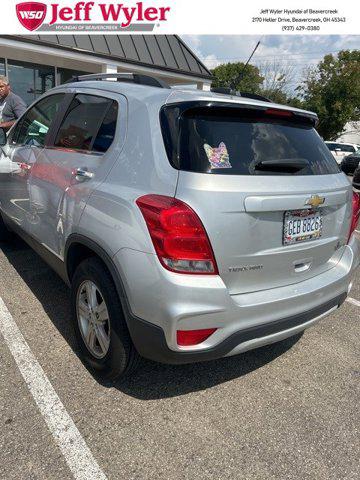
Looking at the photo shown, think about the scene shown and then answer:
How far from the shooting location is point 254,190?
6.50 ft

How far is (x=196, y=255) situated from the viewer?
190 cm

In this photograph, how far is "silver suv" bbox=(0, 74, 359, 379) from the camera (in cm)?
190

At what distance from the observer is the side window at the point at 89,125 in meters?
2.47

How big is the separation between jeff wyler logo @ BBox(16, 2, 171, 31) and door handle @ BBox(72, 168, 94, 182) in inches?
467

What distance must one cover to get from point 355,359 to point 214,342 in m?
1.48

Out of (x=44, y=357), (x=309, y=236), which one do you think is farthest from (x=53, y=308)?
(x=309, y=236)

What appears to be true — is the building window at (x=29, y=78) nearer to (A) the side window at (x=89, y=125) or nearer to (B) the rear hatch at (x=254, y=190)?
(A) the side window at (x=89, y=125)

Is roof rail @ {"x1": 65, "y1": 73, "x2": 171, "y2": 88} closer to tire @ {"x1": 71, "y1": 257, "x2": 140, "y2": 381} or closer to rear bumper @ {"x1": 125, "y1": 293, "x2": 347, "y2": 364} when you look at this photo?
tire @ {"x1": 71, "y1": 257, "x2": 140, "y2": 381}

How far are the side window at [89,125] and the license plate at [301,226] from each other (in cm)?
115

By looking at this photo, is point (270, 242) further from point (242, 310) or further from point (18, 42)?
point (18, 42)

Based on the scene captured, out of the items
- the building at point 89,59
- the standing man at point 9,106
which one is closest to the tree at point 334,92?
the building at point 89,59

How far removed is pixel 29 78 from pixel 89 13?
310 centimetres

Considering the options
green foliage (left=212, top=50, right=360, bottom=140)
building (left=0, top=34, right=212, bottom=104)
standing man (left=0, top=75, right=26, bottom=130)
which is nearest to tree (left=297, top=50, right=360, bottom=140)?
green foliage (left=212, top=50, right=360, bottom=140)

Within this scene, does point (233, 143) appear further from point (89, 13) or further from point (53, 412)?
point (89, 13)
